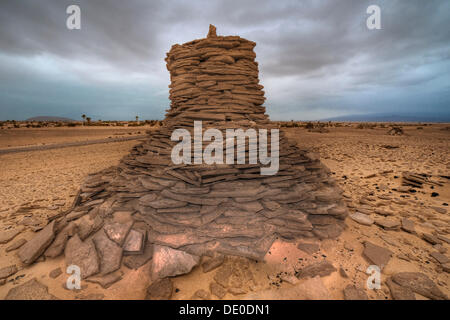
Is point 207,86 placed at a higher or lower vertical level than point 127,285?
higher

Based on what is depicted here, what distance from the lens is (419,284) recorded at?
2842 millimetres

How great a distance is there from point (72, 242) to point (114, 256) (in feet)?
3.32

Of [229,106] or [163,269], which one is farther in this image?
[229,106]

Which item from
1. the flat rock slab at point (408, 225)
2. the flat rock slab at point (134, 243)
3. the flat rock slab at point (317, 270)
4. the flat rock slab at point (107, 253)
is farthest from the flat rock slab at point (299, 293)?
the flat rock slab at point (408, 225)

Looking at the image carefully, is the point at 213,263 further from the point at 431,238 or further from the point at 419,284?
the point at 431,238

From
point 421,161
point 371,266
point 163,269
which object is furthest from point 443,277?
point 421,161

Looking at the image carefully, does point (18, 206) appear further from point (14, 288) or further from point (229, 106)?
point (229, 106)

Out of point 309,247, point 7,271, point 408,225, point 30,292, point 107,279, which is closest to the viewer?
point 30,292

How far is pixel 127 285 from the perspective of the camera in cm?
296

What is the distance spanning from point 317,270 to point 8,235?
647cm

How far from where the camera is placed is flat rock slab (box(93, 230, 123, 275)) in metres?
3.15

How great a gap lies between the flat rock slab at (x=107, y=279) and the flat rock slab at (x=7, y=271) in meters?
1.42

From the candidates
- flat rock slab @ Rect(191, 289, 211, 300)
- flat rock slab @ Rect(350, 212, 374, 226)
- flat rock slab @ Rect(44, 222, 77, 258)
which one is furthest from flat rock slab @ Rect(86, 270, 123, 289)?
flat rock slab @ Rect(350, 212, 374, 226)

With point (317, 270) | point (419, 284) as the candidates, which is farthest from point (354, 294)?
point (419, 284)
